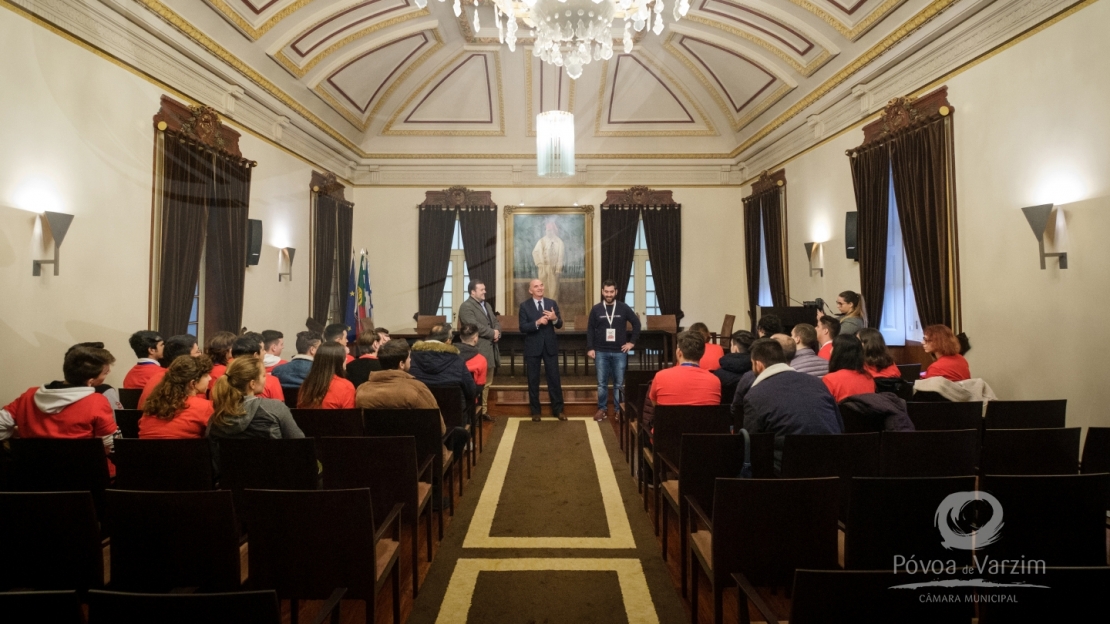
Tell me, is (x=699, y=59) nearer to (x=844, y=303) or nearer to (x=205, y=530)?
(x=844, y=303)

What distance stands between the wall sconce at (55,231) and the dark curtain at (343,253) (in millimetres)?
5461

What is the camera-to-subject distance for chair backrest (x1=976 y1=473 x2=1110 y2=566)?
6.55ft

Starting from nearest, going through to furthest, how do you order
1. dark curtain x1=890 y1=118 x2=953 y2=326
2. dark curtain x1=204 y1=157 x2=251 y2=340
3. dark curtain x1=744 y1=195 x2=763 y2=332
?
dark curtain x1=890 y1=118 x2=953 y2=326 → dark curtain x1=204 y1=157 x2=251 y2=340 → dark curtain x1=744 y1=195 x2=763 y2=332

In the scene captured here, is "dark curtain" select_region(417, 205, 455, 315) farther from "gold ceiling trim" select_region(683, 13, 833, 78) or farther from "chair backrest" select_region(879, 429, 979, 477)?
"chair backrest" select_region(879, 429, 979, 477)

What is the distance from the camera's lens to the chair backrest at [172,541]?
6.19 ft

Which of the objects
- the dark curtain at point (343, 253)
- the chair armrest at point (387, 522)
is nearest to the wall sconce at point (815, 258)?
the chair armrest at point (387, 522)

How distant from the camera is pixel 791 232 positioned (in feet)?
28.9

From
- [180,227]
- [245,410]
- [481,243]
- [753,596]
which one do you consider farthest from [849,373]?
[481,243]

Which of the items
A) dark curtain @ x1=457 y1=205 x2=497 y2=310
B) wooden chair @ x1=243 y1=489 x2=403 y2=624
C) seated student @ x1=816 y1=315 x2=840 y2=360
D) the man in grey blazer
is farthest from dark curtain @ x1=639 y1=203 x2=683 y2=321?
wooden chair @ x1=243 y1=489 x2=403 y2=624

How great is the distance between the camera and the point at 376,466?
2719 millimetres

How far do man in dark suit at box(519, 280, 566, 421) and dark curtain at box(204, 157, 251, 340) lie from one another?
3177 millimetres

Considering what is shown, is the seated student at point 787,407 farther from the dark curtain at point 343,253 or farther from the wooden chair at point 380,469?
the dark curtain at point 343,253

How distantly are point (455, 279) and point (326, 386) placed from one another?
310 inches

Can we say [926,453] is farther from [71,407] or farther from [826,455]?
[71,407]
